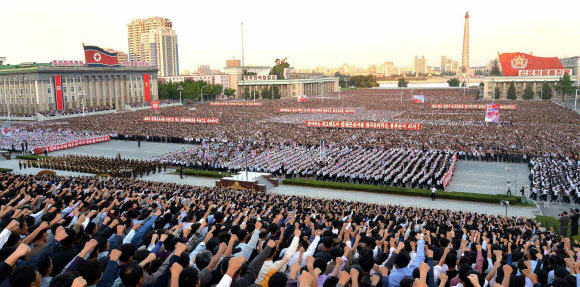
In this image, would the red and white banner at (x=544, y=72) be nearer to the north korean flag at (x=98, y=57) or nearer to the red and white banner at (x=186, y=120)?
the red and white banner at (x=186, y=120)

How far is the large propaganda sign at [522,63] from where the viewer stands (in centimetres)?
10831

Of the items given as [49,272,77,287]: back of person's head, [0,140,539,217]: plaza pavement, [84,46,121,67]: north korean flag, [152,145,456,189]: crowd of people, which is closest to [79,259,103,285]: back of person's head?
[49,272,77,287]: back of person's head

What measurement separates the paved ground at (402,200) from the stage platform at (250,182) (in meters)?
0.71

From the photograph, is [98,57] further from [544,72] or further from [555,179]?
[544,72]

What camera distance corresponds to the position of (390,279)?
6062 millimetres

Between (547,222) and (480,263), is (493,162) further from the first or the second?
(480,263)

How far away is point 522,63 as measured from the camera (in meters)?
109

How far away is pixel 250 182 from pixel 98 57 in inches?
3153

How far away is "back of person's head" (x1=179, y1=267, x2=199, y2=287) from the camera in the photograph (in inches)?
184

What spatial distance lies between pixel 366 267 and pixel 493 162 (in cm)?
3520

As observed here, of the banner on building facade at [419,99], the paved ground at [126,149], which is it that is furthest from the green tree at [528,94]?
the paved ground at [126,149]

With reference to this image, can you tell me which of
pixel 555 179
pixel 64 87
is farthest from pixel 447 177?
pixel 64 87

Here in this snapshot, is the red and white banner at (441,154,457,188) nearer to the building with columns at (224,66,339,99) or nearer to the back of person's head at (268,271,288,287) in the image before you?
the back of person's head at (268,271,288,287)

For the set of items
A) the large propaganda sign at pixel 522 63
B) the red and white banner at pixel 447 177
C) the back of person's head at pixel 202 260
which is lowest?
the red and white banner at pixel 447 177
